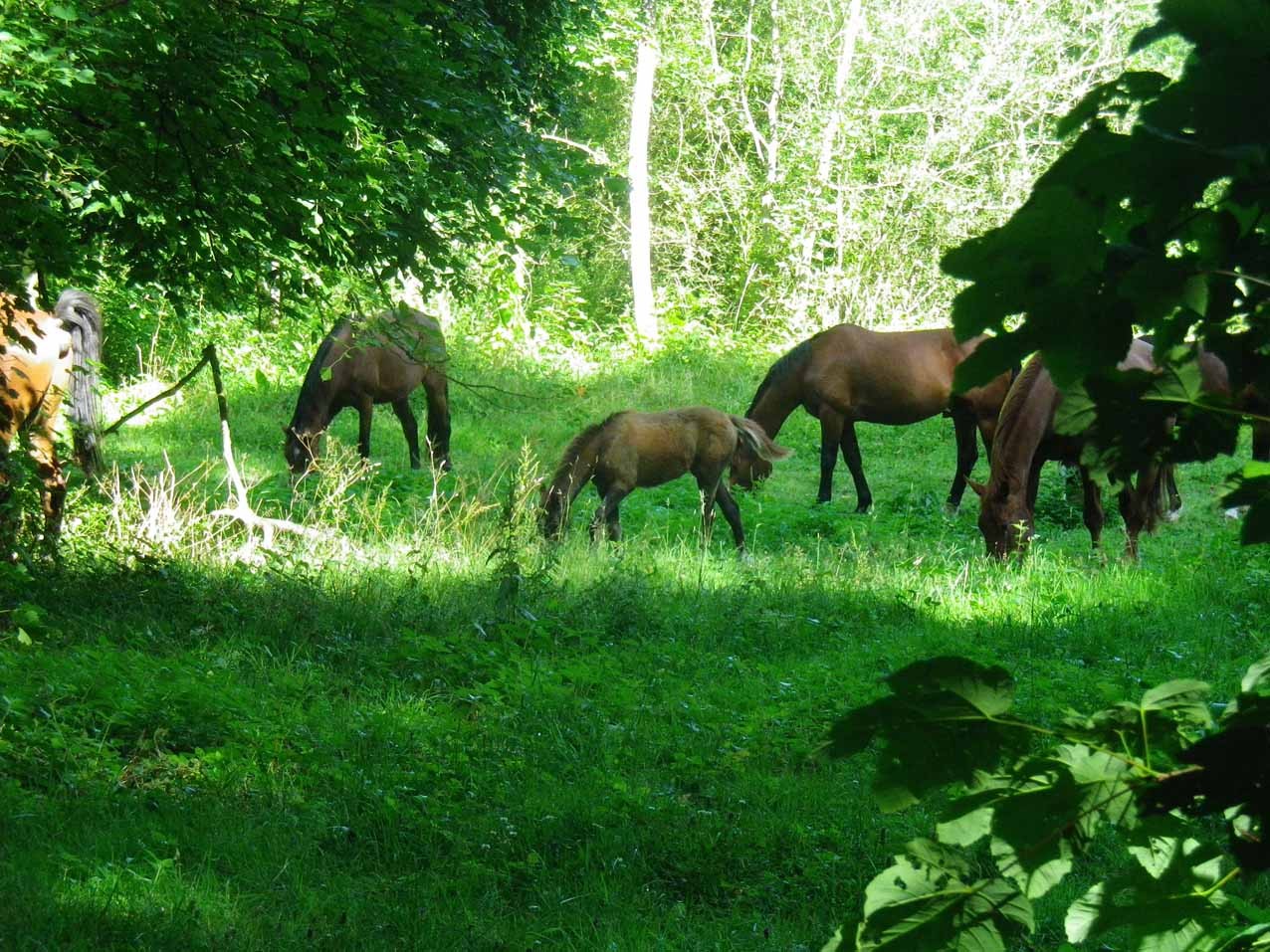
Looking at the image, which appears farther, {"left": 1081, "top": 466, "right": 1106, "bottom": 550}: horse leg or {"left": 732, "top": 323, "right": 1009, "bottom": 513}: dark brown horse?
{"left": 732, "top": 323, "right": 1009, "bottom": 513}: dark brown horse

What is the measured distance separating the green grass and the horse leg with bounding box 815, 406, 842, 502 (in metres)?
3.09

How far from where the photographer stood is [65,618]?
283 inches

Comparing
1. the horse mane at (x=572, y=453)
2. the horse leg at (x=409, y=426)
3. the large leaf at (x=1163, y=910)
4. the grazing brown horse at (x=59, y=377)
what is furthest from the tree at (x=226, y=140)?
the horse leg at (x=409, y=426)

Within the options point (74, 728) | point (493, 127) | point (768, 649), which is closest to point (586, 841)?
point (74, 728)

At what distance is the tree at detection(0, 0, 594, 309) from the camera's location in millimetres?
4906

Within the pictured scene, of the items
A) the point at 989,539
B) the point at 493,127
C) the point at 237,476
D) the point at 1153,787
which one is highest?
the point at 493,127

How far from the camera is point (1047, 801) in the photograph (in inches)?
57.4

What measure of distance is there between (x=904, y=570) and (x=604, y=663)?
3626 mm

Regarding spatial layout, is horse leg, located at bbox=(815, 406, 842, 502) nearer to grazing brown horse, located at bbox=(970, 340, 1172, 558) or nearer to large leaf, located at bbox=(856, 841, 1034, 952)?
grazing brown horse, located at bbox=(970, 340, 1172, 558)

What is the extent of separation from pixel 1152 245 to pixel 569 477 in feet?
33.0

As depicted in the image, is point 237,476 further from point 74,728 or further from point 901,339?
point 901,339

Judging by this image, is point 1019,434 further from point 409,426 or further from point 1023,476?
point 409,426

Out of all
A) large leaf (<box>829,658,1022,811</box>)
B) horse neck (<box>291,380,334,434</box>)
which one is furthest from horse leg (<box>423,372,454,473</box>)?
large leaf (<box>829,658,1022,811</box>)

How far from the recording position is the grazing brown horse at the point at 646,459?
1125 centimetres
